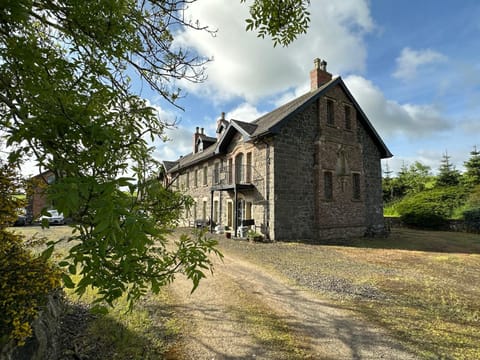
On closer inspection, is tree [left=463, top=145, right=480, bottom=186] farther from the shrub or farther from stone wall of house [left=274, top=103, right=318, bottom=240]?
the shrub

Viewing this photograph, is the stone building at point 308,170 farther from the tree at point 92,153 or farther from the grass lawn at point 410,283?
the tree at point 92,153

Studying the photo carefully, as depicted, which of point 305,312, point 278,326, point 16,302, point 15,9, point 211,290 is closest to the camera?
point 15,9

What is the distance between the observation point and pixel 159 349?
3.66m

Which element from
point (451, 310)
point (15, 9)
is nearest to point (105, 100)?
point (15, 9)

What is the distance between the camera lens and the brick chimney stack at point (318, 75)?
16.7m

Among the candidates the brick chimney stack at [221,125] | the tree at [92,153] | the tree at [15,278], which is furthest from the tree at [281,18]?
the brick chimney stack at [221,125]

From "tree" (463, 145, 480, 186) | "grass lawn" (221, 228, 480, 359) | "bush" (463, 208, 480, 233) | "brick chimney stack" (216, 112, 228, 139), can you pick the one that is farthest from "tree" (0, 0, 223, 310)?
"tree" (463, 145, 480, 186)

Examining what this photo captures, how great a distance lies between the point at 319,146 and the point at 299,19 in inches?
475

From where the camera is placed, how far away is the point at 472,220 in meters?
18.8

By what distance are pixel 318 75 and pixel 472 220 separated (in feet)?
49.7

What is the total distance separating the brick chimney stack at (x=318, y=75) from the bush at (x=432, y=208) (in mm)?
13280

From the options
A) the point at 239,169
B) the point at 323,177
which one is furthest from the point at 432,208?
the point at 239,169

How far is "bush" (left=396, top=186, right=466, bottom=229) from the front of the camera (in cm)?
2058

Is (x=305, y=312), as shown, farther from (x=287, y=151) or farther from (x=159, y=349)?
(x=287, y=151)
